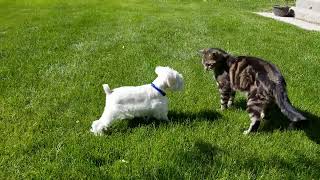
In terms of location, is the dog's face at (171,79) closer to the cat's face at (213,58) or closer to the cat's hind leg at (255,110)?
the cat's face at (213,58)

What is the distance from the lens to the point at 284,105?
268 inches

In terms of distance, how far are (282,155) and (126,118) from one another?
2.57 meters

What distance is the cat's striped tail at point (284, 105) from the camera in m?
6.68

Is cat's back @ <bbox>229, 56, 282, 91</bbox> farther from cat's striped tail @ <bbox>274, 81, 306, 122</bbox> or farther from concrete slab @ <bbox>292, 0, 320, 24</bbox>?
concrete slab @ <bbox>292, 0, 320, 24</bbox>

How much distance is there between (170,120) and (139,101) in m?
0.73

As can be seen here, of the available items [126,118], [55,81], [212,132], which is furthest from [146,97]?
[55,81]

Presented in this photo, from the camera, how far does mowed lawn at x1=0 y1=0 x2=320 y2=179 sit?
6.22 meters

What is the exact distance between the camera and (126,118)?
24.2 feet

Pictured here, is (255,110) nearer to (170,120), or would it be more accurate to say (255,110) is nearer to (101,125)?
(170,120)

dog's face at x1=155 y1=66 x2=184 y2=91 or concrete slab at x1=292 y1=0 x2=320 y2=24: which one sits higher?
dog's face at x1=155 y1=66 x2=184 y2=91

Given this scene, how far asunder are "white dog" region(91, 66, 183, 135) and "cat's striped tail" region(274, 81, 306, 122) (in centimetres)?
163

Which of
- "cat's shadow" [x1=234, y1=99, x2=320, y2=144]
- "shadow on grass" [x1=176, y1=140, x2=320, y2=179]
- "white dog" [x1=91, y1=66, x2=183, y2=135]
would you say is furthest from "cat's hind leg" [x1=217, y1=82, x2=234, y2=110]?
"shadow on grass" [x1=176, y1=140, x2=320, y2=179]

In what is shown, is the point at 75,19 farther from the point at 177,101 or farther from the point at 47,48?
the point at 177,101

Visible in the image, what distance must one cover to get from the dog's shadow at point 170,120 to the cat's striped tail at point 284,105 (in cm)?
136
